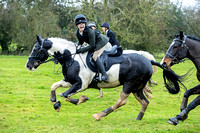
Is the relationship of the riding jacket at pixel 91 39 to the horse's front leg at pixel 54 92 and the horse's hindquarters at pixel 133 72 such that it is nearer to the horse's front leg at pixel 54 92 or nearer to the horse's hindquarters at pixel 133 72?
the horse's hindquarters at pixel 133 72

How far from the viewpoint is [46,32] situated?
38844 millimetres

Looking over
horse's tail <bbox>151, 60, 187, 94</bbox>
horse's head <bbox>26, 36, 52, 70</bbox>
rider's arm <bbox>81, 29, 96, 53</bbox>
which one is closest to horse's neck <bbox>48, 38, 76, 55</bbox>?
horse's head <bbox>26, 36, 52, 70</bbox>

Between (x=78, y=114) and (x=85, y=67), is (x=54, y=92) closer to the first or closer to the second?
(x=85, y=67)

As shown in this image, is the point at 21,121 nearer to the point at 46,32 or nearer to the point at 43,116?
the point at 43,116

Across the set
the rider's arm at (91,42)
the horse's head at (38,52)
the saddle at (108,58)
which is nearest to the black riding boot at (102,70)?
the saddle at (108,58)

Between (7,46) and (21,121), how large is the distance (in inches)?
1520

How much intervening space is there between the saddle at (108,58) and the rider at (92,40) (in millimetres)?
123

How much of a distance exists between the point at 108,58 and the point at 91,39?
759mm

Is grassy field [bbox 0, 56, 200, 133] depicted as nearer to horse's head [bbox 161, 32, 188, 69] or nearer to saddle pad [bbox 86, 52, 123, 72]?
horse's head [bbox 161, 32, 188, 69]

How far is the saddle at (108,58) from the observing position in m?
7.73

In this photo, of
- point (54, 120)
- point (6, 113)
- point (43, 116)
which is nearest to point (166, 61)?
point (54, 120)

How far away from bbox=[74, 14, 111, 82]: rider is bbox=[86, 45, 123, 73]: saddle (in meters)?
0.12

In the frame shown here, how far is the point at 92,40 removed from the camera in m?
7.61

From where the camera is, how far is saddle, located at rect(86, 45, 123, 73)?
7.73m
